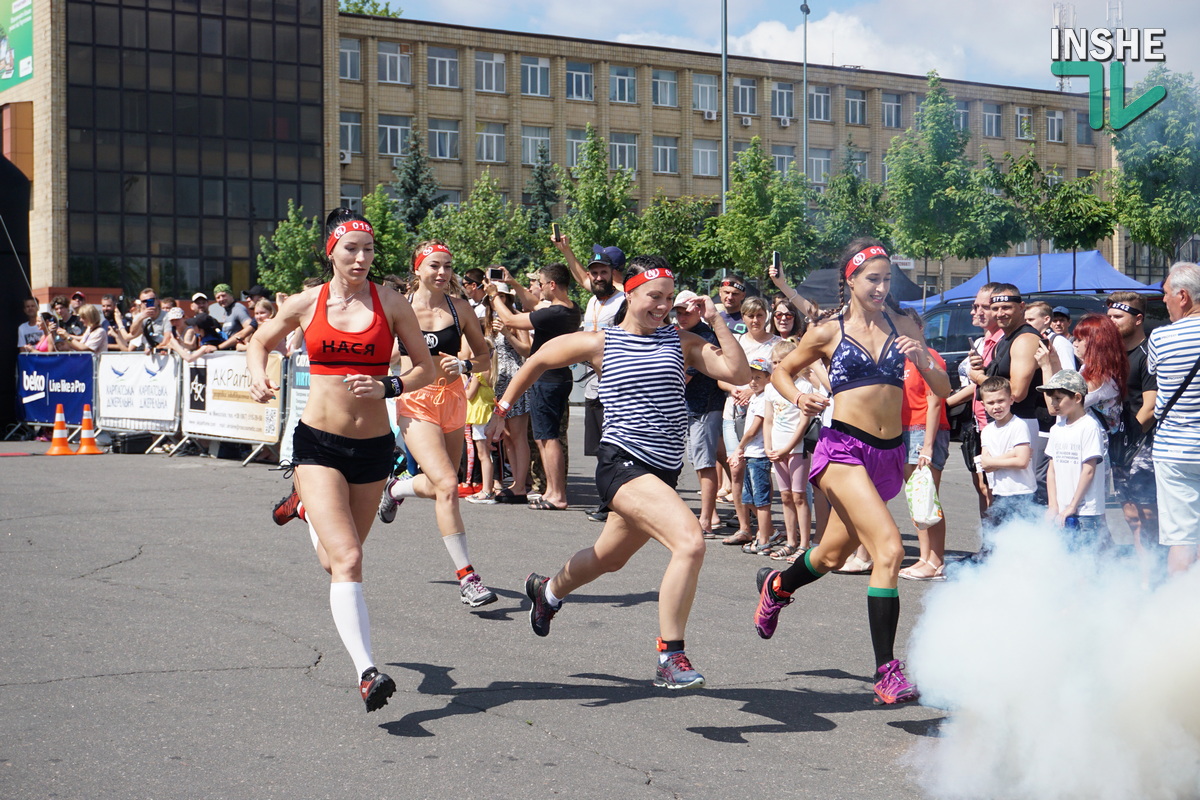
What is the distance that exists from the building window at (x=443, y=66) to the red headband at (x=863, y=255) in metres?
54.3

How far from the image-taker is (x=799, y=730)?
5.13 meters

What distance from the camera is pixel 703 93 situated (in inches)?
2441

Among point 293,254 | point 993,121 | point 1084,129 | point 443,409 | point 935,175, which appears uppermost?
point 993,121

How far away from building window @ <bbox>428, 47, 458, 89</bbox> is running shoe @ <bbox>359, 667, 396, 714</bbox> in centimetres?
5548

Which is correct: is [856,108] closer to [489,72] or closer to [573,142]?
[573,142]

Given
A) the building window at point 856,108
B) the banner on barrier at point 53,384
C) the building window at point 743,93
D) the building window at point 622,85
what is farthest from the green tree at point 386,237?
the banner on barrier at point 53,384

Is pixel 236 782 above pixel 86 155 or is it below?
below

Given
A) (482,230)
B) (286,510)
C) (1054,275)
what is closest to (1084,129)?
(286,510)

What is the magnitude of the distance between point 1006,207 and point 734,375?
95.0ft

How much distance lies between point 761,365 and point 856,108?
5627 cm

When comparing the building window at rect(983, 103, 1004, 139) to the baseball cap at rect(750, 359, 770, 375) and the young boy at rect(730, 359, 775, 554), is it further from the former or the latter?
the young boy at rect(730, 359, 775, 554)

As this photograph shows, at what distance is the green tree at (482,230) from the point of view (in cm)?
4712

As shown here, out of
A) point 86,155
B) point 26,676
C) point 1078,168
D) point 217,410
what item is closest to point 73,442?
point 217,410

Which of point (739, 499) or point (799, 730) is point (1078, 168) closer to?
point (739, 499)
